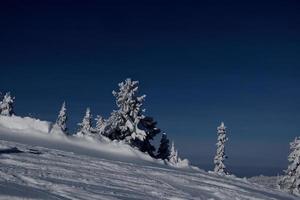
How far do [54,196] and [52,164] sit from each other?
18.7ft

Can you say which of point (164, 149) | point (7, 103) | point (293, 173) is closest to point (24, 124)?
point (164, 149)

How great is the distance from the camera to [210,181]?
67.6ft

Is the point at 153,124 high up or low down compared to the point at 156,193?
up

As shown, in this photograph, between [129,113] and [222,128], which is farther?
[222,128]

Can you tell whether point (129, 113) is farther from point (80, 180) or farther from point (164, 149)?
point (80, 180)

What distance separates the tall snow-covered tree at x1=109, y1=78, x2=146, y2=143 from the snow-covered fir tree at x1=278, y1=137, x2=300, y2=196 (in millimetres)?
18505

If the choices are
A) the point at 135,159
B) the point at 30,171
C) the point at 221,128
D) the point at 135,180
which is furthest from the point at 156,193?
the point at 221,128

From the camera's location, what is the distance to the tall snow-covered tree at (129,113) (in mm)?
38094

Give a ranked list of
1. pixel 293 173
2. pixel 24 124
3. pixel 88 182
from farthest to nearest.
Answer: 1. pixel 293 173
2. pixel 24 124
3. pixel 88 182

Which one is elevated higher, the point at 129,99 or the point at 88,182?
the point at 129,99

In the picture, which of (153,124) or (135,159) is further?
(153,124)

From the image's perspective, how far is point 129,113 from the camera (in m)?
38.7

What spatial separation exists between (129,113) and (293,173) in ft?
68.0

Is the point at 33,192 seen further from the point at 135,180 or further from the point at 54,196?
the point at 135,180
